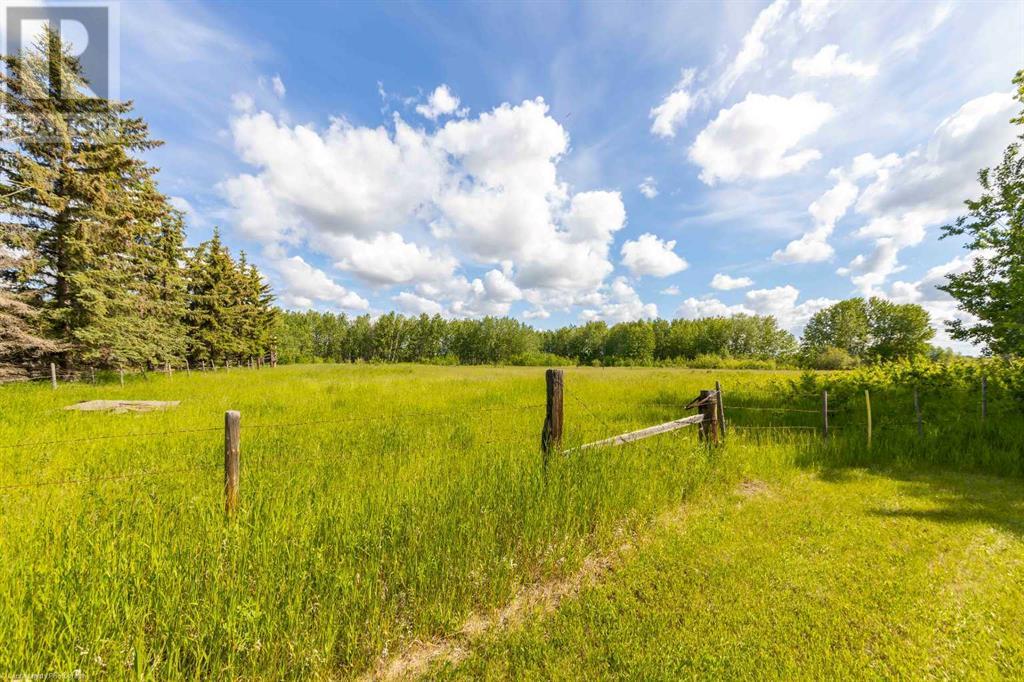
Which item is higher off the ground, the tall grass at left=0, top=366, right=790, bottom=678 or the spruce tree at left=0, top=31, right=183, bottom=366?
the spruce tree at left=0, top=31, right=183, bottom=366

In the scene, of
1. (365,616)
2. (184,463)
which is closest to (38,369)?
(184,463)

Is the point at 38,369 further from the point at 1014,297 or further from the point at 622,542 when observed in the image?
the point at 1014,297

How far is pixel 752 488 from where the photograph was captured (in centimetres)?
639

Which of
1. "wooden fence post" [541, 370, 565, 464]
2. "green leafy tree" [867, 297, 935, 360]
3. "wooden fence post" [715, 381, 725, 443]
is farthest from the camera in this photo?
"green leafy tree" [867, 297, 935, 360]

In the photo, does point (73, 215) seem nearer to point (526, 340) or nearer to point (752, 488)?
point (752, 488)

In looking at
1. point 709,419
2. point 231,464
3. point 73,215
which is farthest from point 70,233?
point 709,419

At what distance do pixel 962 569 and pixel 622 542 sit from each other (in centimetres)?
376

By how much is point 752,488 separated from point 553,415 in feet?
14.0

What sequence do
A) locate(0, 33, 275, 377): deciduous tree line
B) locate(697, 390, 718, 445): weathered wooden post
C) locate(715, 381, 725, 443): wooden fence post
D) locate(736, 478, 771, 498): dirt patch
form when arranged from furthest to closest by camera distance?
locate(0, 33, 275, 377): deciduous tree line, locate(715, 381, 725, 443): wooden fence post, locate(697, 390, 718, 445): weathered wooden post, locate(736, 478, 771, 498): dirt patch

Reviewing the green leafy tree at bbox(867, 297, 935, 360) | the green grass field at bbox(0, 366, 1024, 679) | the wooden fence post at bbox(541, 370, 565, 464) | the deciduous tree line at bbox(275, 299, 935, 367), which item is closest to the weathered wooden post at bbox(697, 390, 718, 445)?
the green grass field at bbox(0, 366, 1024, 679)

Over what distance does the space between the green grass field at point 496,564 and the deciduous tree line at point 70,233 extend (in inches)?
557

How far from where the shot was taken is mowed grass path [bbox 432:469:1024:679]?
9.00 feet

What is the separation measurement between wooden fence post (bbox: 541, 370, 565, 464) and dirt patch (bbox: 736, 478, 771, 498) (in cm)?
364

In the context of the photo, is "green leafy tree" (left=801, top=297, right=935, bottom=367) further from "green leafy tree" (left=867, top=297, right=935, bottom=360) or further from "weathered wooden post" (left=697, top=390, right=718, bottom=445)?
"weathered wooden post" (left=697, top=390, right=718, bottom=445)
